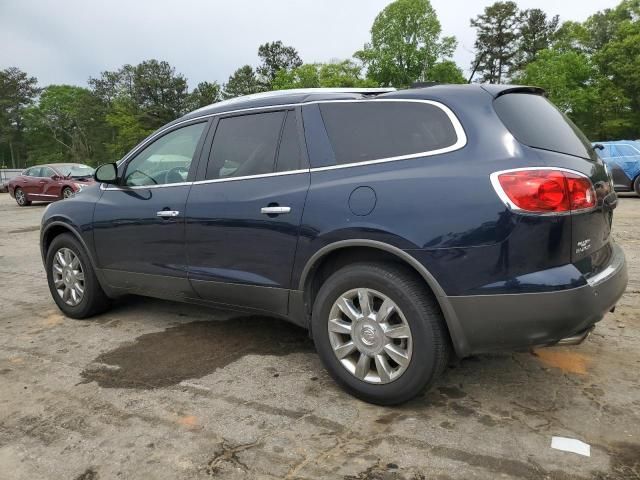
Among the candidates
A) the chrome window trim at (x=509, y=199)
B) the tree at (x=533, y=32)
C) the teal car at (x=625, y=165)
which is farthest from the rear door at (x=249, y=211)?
the tree at (x=533, y=32)

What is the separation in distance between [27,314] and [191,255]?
7.80 feet

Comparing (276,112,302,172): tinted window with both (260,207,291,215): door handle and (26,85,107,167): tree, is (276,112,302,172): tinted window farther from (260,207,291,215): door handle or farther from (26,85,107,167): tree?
(26,85,107,167): tree

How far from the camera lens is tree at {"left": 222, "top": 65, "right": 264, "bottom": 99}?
76.3 m

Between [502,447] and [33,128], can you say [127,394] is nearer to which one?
[502,447]

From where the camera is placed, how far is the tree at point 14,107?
248ft

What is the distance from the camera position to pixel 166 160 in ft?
14.1

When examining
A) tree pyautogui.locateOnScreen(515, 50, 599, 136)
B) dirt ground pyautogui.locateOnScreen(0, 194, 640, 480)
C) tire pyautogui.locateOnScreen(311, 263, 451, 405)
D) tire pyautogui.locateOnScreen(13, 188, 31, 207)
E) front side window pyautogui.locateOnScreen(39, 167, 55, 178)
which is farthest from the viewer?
tree pyautogui.locateOnScreen(515, 50, 599, 136)

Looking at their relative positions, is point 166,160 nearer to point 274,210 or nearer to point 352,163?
point 274,210

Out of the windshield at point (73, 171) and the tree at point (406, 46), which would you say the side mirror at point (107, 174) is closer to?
the windshield at point (73, 171)

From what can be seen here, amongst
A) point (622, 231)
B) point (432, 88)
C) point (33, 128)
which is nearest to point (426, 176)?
point (432, 88)

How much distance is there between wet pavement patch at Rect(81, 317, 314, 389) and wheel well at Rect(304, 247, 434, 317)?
2.65ft

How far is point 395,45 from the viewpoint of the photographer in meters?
62.8

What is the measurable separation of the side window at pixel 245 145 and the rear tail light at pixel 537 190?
60.7 inches

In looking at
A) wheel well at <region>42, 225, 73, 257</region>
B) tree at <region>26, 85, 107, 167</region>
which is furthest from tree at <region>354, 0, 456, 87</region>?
wheel well at <region>42, 225, 73, 257</region>
